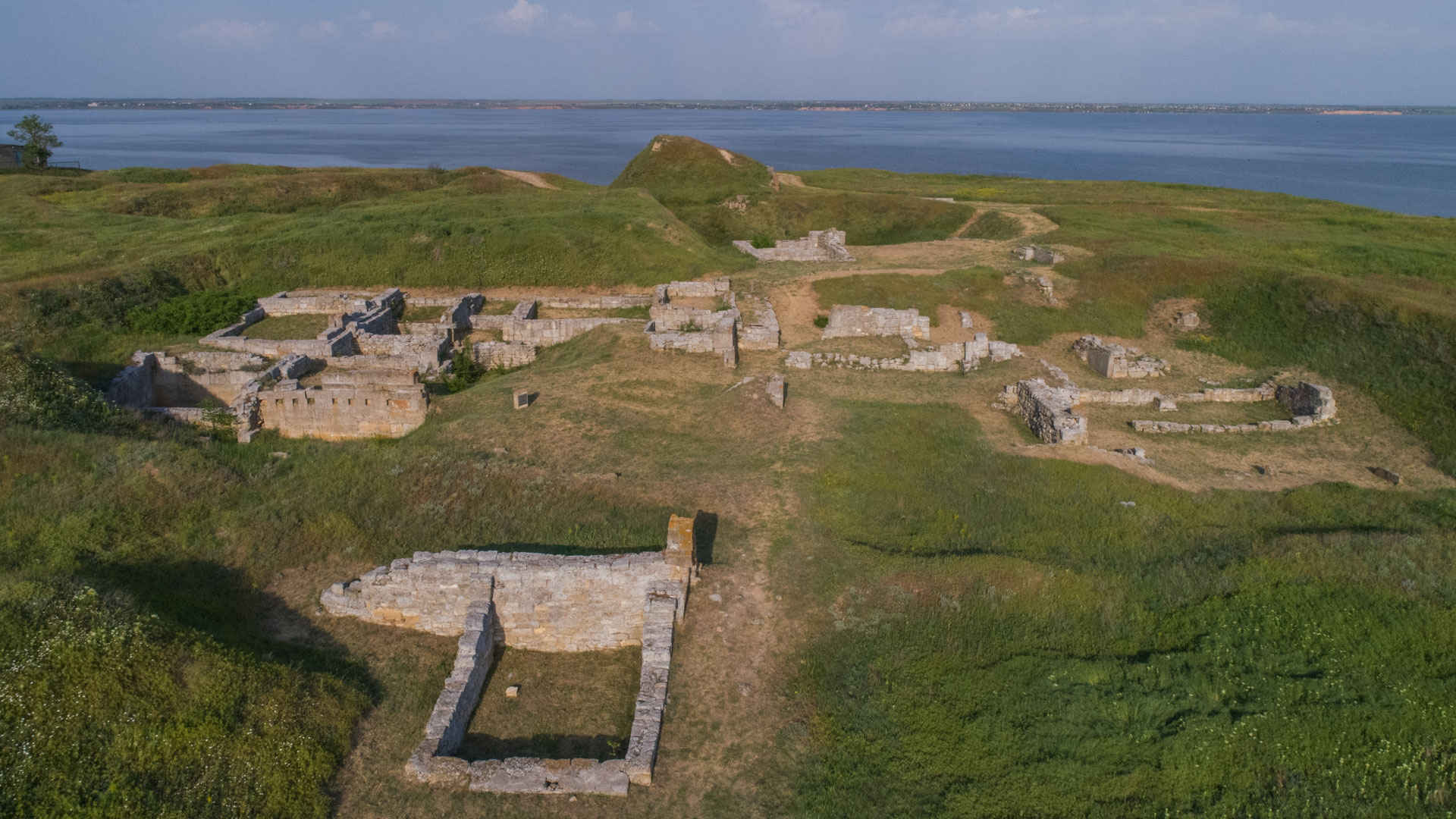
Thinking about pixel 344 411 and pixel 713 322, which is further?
pixel 713 322

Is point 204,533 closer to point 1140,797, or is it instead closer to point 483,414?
point 483,414

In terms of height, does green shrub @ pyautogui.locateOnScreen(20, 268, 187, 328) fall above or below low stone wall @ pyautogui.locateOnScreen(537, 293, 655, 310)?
above

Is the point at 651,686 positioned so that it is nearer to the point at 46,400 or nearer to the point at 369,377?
the point at 46,400

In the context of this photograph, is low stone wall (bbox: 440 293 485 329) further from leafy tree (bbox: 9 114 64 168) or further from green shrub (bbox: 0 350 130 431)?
leafy tree (bbox: 9 114 64 168)

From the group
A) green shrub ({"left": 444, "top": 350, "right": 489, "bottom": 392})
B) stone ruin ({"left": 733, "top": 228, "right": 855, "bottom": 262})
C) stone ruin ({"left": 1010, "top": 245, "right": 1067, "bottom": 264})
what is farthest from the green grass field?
stone ruin ({"left": 733, "top": 228, "right": 855, "bottom": 262})

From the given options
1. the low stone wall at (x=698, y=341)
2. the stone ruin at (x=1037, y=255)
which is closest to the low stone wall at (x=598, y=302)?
the low stone wall at (x=698, y=341)

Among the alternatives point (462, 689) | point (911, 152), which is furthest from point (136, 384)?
point (911, 152)
